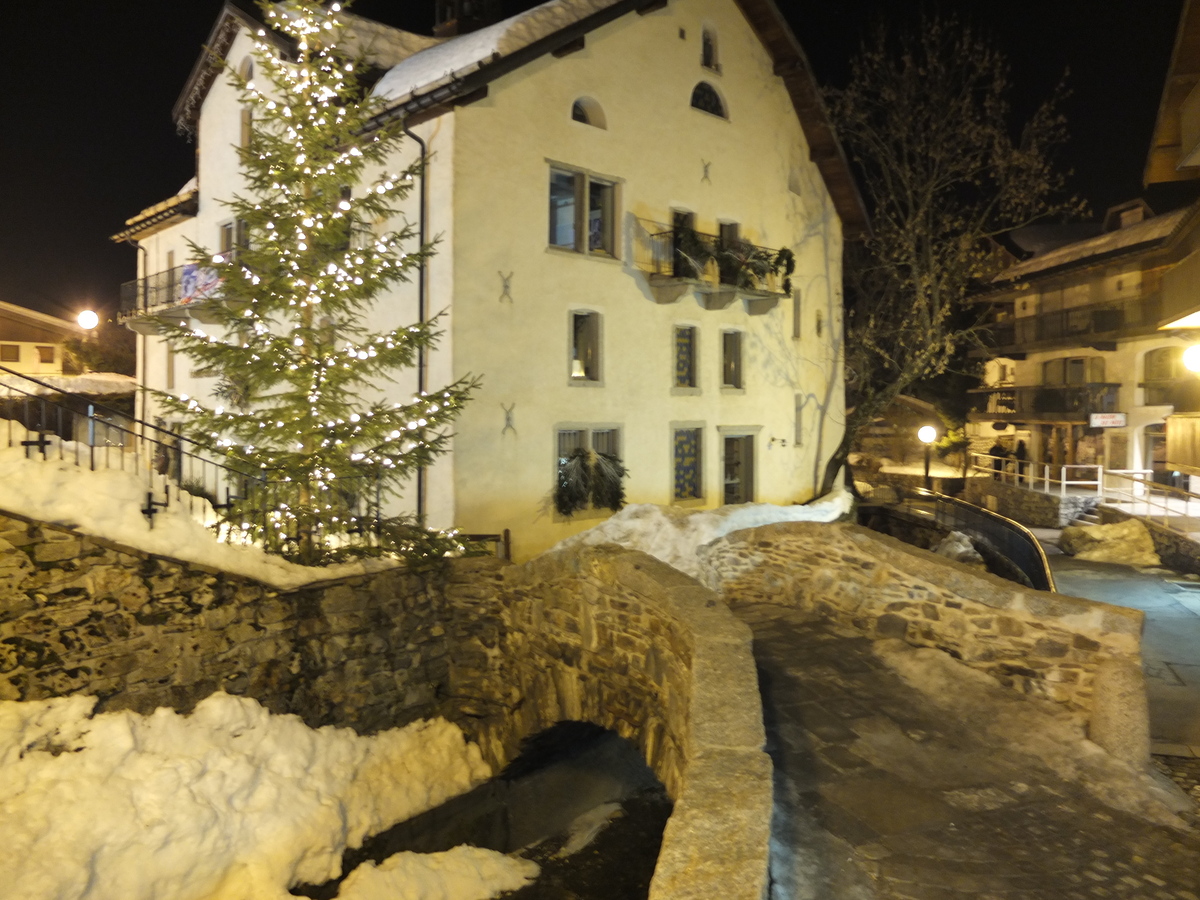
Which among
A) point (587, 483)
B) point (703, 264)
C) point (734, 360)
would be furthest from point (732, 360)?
point (587, 483)

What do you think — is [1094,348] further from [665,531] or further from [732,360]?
[665,531]

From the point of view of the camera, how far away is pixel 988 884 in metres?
4.91

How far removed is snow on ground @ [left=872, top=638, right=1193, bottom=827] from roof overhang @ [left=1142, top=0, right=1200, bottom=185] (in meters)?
6.40

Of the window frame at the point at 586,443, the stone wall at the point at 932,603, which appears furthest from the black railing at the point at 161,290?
the stone wall at the point at 932,603

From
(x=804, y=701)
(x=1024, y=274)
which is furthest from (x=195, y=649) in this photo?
(x=1024, y=274)

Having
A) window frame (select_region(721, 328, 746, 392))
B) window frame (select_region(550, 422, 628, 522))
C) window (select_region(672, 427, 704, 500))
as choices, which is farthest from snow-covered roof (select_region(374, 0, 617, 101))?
window (select_region(672, 427, 704, 500))

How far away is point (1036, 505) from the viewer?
77.4ft

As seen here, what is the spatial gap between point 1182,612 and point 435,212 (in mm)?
13039

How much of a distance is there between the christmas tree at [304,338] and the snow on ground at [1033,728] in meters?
6.42

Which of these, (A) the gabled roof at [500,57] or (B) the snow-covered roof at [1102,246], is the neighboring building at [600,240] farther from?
(B) the snow-covered roof at [1102,246]

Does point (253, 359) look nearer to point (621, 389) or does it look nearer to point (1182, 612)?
point (621, 389)

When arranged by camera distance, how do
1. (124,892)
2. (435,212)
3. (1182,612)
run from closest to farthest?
(124,892) < (1182,612) < (435,212)

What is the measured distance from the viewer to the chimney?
59.5 ft

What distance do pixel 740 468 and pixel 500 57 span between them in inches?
399
